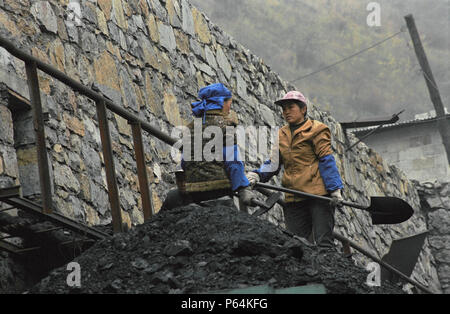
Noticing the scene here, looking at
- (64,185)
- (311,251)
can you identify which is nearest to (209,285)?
(311,251)

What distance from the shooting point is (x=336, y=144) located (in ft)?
40.1

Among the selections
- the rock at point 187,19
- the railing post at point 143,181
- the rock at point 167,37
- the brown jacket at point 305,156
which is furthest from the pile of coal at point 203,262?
the rock at point 187,19

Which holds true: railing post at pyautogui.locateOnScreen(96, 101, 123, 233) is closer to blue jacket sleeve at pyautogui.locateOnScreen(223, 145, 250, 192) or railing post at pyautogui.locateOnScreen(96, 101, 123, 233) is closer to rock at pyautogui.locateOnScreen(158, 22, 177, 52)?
blue jacket sleeve at pyautogui.locateOnScreen(223, 145, 250, 192)

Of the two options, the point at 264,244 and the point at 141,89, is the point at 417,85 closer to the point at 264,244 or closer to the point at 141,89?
the point at 141,89

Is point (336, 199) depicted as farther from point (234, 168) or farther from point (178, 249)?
point (178, 249)

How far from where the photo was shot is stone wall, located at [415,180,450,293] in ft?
51.2

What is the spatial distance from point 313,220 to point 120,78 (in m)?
2.61

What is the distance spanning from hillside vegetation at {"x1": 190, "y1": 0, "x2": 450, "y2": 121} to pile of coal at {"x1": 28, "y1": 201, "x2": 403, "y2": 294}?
1540 inches

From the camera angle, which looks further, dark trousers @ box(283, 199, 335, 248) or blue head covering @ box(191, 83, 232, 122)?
dark trousers @ box(283, 199, 335, 248)

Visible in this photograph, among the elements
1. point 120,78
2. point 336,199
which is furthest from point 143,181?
point 120,78

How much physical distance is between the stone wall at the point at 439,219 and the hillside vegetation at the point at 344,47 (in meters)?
27.3

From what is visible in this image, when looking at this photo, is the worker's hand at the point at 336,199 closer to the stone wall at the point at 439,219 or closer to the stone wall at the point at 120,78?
the stone wall at the point at 120,78

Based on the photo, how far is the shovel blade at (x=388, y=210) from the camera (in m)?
5.67

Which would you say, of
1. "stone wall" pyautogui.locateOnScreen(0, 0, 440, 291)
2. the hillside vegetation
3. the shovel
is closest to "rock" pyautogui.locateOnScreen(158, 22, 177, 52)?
"stone wall" pyautogui.locateOnScreen(0, 0, 440, 291)
